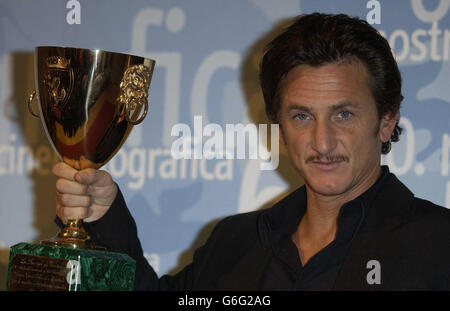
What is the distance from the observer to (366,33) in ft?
6.18

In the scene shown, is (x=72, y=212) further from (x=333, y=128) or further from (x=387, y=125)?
(x=387, y=125)

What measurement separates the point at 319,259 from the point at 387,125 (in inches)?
16.8

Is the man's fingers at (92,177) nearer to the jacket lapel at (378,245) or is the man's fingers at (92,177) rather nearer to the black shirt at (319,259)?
the black shirt at (319,259)

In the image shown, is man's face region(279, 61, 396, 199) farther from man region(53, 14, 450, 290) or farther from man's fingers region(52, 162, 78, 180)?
man's fingers region(52, 162, 78, 180)

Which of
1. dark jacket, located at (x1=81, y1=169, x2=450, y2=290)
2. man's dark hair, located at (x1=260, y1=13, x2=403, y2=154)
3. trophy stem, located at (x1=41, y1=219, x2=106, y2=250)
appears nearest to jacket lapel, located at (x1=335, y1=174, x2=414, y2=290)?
dark jacket, located at (x1=81, y1=169, x2=450, y2=290)

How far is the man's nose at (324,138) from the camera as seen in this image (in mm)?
1784

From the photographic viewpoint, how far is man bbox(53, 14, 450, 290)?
5.57 feet

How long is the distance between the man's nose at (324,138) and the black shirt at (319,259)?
160 mm

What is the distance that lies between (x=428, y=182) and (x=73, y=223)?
44.2 inches

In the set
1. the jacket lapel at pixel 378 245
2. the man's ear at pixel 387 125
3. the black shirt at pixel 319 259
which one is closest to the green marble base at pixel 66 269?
the black shirt at pixel 319 259

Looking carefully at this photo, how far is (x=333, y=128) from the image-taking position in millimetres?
1809

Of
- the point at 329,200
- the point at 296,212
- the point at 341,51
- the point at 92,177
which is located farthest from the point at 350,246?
the point at 92,177

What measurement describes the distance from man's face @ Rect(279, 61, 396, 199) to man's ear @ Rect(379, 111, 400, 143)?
0.09 feet
